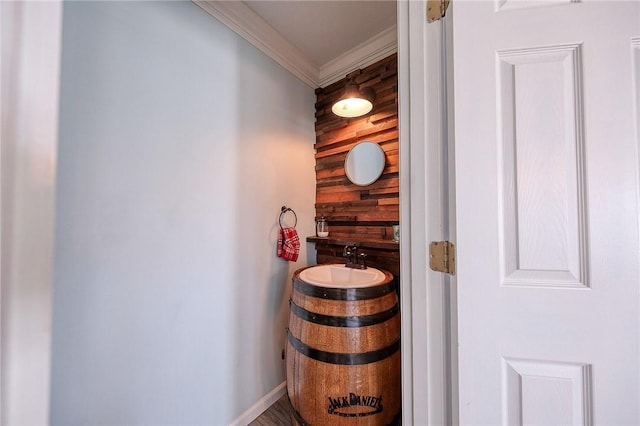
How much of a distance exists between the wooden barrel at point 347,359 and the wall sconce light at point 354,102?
1.15 meters

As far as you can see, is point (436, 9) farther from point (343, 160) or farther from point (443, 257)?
point (343, 160)

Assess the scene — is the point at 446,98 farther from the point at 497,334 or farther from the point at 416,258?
the point at 497,334

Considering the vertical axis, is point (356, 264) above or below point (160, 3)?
below

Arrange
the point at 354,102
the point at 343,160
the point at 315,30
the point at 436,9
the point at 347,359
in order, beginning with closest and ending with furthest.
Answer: the point at 436,9
the point at 347,359
the point at 315,30
the point at 354,102
the point at 343,160

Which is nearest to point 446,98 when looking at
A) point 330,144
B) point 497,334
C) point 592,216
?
point 592,216

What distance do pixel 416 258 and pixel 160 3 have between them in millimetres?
1510

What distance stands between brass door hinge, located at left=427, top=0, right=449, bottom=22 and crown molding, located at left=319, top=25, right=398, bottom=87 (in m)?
0.93

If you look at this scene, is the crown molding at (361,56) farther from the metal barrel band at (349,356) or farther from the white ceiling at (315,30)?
the metal barrel band at (349,356)

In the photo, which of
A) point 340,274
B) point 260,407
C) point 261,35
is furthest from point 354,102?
point 260,407

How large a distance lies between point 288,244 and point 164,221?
0.72 metres

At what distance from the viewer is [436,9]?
737mm

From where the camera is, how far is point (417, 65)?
30.3 inches

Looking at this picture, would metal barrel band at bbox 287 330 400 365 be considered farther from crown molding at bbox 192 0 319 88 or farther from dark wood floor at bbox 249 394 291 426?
crown molding at bbox 192 0 319 88

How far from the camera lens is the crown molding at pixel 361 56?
1572 mm
